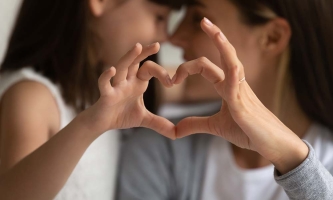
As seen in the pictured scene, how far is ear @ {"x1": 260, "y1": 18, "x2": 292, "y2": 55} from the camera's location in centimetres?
90

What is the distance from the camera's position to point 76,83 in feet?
2.95

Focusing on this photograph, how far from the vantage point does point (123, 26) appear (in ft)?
3.17

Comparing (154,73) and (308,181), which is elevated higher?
(154,73)

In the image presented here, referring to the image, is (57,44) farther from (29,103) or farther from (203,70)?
(203,70)

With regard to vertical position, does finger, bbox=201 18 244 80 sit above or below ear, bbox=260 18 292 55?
above

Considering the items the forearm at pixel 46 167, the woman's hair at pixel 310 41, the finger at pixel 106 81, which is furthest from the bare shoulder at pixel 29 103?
the woman's hair at pixel 310 41

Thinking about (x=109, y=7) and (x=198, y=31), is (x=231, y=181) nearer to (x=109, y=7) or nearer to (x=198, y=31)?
(x=198, y=31)

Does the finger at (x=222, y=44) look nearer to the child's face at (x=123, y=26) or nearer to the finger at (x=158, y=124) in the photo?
the finger at (x=158, y=124)

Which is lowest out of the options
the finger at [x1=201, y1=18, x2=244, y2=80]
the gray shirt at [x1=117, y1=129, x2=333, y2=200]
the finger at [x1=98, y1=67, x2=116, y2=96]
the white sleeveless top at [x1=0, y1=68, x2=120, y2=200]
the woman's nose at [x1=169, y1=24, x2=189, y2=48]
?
the gray shirt at [x1=117, y1=129, x2=333, y2=200]

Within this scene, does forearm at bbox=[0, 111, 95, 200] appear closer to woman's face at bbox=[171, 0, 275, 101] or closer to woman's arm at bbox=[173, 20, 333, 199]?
woman's arm at bbox=[173, 20, 333, 199]

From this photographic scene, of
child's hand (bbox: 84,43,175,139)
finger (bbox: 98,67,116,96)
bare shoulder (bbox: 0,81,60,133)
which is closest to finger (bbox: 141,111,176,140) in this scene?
child's hand (bbox: 84,43,175,139)

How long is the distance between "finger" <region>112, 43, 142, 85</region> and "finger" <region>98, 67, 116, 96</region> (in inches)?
0.7

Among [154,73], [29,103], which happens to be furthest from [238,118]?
[29,103]

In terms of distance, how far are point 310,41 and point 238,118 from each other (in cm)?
39
